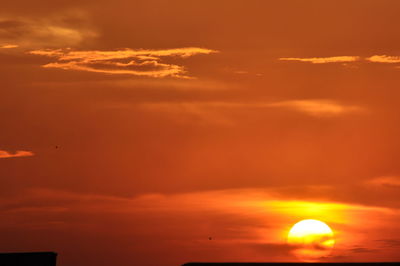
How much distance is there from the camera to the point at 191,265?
16575 centimetres

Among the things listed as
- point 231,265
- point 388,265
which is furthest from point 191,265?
point 388,265

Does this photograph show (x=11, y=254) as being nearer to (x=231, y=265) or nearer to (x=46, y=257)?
(x=46, y=257)

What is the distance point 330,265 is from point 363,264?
2620mm

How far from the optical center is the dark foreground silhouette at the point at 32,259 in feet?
560

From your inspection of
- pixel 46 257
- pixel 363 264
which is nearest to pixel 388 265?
pixel 363 264

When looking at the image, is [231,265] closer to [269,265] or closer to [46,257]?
[269,265]

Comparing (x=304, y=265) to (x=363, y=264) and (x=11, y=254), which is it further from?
(x=11, y=254)

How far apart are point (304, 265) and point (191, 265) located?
8946mm

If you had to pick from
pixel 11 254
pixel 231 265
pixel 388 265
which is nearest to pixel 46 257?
pixel 11 254

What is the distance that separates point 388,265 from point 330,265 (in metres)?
4.16

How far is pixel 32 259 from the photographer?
17100cm

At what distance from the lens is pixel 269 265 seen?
538ft

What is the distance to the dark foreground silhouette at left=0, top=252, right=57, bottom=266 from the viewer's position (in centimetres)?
17062

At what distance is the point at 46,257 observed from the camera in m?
171
